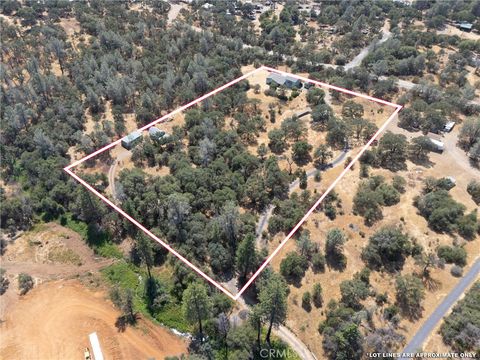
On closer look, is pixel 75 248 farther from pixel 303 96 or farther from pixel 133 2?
pixel 133 2

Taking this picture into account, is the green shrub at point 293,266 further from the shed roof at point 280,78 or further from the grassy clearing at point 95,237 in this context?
the shed roof at point 280,78

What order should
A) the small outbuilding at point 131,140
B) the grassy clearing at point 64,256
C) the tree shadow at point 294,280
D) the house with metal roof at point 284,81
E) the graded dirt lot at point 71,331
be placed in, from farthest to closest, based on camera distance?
the house with metal roof at point 284,81
the small outbuilding at point 131,140
the grassy clearing at point 64,256
the tree shadow at point 294,280
the graded dirt lot at point 71,331

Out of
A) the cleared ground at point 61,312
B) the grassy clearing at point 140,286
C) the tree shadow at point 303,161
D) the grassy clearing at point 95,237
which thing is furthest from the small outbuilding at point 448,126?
the grassy clearing at point 95,237

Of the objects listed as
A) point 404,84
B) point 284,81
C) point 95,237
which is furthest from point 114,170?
point 404,84

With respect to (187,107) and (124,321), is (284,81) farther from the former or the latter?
(124,321)

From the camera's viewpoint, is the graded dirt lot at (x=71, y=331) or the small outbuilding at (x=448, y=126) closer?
the graded dirt lot at (x=71, y=331)

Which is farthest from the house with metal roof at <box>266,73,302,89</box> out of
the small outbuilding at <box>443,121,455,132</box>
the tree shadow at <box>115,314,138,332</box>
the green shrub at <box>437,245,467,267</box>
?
the tree shadow at <box>115,314,138,332</box>
